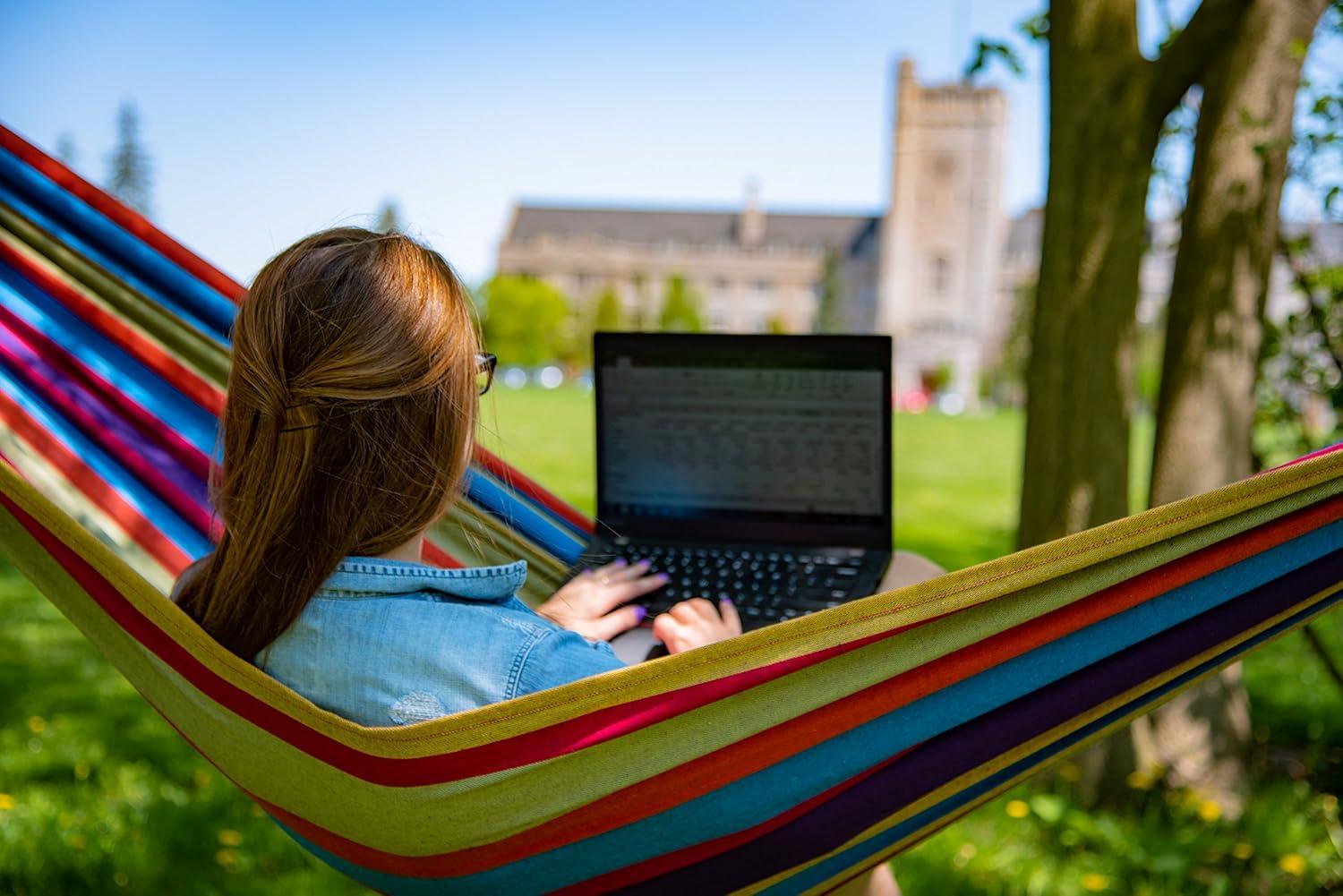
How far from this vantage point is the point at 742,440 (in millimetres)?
1299

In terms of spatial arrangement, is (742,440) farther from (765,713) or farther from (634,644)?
(765,713)

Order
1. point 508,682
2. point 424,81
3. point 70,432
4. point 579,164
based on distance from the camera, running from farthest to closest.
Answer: point 579,164 → point 424,81 → point 70,432 → point 508,682

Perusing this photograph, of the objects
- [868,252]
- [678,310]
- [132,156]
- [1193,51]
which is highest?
[132,156]

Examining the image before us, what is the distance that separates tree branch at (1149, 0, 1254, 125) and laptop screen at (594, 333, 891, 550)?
0.79m

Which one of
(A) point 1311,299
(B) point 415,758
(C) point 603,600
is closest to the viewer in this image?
(B) point 415,758

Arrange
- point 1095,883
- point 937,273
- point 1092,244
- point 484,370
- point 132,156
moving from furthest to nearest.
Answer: point 937,273 → point 132,156 → point 1092,244 → point 1095,883 → point 484,370

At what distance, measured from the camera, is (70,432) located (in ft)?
4.73

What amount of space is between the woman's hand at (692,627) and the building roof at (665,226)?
44.2 meters

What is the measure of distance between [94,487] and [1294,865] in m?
1.67

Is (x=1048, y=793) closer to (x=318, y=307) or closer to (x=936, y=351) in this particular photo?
(x=318, y=307)

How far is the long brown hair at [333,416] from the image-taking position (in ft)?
2.63

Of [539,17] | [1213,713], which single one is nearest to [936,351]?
[539,17]

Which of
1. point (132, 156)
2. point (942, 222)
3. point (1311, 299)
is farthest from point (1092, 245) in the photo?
point (942, 222)

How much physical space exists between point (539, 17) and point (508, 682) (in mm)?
30953
